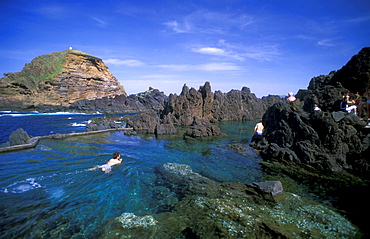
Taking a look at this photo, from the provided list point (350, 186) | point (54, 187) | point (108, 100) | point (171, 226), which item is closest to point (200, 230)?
point (171, 226)

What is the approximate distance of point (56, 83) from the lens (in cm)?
8088

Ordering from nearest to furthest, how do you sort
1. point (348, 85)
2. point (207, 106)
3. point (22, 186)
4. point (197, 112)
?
point (22, 186), point (348, 85), point (197, 112), point (207, 106)

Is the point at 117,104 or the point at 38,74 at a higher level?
the point at 38,74

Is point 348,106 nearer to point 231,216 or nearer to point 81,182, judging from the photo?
point 231,216

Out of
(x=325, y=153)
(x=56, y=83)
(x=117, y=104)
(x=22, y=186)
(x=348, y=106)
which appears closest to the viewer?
(x=22, y=186)

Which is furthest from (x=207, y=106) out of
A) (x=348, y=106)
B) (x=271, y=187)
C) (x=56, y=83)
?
(x=56, y=83)

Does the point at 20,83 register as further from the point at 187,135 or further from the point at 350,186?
the point at 350,186

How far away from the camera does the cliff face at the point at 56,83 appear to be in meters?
75.6

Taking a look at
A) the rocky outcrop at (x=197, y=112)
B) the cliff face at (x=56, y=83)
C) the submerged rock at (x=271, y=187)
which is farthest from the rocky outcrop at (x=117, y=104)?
the submerged rock at (x=271, y=187)

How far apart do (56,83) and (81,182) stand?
8742 cm

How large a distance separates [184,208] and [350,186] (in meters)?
9.41

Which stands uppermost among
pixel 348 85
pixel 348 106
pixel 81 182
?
pixel 348 85

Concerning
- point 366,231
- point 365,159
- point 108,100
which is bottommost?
Result: point 366,231

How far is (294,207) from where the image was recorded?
788 cm
